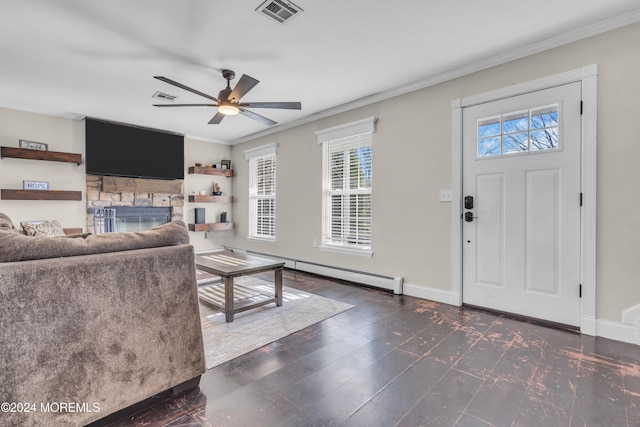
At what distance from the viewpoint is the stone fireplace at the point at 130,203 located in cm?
478

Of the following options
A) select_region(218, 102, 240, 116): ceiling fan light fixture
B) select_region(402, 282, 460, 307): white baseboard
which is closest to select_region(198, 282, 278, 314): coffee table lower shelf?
select_region(402, 282, 460, 307): white baseboard

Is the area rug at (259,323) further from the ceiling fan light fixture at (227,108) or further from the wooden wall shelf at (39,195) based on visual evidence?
the wooden wall shelf at (39,195)

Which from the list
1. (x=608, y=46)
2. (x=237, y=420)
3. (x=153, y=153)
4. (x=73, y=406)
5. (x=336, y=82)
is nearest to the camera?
(x=73, y=406)

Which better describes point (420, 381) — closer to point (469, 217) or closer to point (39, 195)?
point (469, 217)

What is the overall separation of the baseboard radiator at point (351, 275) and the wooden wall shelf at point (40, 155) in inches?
139

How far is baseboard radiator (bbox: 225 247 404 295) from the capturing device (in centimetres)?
358

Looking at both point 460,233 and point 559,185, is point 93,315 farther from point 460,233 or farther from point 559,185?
point 559,185

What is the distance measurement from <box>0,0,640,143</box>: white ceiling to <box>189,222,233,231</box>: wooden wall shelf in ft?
8.53

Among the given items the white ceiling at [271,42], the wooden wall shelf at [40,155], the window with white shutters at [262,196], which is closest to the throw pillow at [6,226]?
the white ceiling at [271,42]

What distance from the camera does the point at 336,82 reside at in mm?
3449

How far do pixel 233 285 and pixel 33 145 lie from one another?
151 inches

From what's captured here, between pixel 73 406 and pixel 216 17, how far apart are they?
2.55 m

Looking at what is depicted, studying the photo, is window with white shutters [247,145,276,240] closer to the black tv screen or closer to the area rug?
the black tv screen

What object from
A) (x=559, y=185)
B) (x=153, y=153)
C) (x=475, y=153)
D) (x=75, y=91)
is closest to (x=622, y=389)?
(x=559, y=185)
